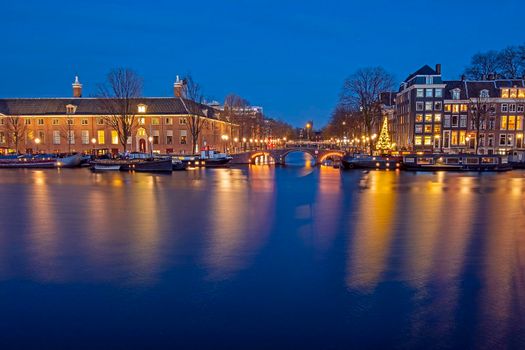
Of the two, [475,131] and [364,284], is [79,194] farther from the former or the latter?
[475,131]

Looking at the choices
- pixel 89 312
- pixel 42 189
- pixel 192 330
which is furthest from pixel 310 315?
pixel 42 189

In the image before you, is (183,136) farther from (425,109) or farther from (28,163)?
(425,109)

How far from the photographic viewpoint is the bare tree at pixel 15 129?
82562 millimetres

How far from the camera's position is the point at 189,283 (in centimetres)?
1332

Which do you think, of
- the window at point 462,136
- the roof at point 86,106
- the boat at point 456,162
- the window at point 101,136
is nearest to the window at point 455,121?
the window at point 462,136

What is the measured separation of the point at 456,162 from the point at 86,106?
62.7 metres

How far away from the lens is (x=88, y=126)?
3342 inches

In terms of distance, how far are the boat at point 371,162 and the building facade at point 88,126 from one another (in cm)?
2567

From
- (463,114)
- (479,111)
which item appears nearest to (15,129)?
(463,114)

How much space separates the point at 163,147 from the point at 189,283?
72.2 meters

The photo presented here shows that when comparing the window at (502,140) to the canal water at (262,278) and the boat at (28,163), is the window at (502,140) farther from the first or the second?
the boat at (28,163)

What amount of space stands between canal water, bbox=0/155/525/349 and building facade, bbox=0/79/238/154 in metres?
56.7

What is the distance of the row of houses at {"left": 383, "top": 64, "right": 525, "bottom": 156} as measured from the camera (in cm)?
7756

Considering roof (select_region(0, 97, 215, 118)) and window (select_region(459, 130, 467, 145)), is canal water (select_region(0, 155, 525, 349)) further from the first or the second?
roof (select_region(0, 97, 215, 118))
